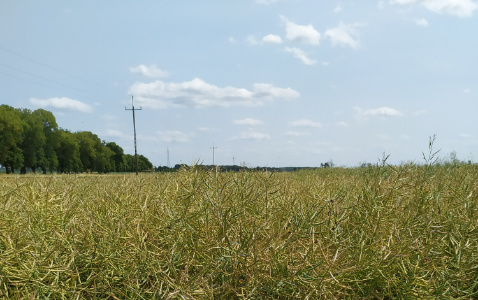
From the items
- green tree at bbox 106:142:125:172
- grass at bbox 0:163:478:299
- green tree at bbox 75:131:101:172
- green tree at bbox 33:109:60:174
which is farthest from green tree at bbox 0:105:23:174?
grass at bbox 0:163:478:299

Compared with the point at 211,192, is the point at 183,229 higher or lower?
lower

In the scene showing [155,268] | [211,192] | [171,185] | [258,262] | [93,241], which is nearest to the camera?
[258,262]

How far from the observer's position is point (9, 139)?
150 feet

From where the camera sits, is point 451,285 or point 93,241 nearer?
point 451,285

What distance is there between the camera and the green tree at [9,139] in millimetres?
45062

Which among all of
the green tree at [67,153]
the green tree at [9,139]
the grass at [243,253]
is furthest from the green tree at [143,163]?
the grass at [243,253]

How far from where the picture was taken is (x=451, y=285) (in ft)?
7.63

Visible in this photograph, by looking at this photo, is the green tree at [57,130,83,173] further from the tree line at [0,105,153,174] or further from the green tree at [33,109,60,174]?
the green tree at [33,109,60,174]

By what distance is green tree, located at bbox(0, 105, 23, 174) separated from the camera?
148 feet

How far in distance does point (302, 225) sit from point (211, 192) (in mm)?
825

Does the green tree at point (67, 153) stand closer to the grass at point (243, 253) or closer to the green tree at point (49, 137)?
the green tree at point (49, 137)

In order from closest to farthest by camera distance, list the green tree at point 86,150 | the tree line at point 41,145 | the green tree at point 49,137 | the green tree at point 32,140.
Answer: the tree line at point 41,145, the green tree at point 32,140, the green tree at point 49,137, the green tree at point 86,150

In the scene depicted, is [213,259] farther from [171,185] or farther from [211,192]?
[171,185]

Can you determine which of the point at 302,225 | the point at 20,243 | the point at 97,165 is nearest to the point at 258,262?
the point at 302,225
